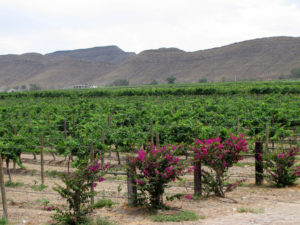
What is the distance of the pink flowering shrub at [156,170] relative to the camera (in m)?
6.76

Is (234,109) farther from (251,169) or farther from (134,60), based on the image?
(134,60)

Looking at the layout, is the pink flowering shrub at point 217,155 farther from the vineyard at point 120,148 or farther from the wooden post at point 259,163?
the wooden post at point 259,163

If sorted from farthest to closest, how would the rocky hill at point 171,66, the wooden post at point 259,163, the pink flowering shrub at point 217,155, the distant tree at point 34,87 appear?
the distant tree at point 34,87 < the rocky hill at point 171,66 < the wooden post at point 259,163 < the pink flowering shrub at point 217,155

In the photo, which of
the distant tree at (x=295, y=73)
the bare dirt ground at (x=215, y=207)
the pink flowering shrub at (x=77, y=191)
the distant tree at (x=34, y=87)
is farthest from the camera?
the distant tree at (x=34, y=87)

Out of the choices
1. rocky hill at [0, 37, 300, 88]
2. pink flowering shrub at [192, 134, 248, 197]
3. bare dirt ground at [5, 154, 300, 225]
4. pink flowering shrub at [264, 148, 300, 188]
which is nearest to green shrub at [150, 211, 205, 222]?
bare dirt ground at [5, 154, 300, 225]

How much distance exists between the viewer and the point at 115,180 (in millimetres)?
10500

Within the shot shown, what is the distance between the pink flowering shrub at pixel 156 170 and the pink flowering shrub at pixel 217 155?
755 millimetres

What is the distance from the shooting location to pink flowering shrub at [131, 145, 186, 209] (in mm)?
6758

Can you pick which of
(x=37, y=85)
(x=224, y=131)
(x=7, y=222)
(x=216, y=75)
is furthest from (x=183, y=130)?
(x=37, y=85)

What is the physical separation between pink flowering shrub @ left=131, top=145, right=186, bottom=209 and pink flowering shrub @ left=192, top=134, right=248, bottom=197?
755 mm

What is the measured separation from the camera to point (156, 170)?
263 inches

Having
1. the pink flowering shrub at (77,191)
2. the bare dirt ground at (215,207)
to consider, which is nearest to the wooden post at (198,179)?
the bare dirt ground at (215,207)

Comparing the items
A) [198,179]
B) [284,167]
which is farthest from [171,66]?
[198,179]

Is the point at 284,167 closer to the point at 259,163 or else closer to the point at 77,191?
the point at 259,163
